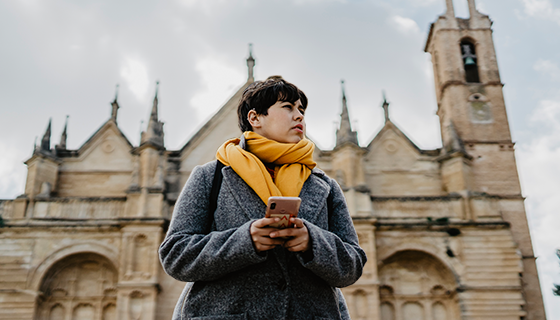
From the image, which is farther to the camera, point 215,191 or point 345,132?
point 345,132

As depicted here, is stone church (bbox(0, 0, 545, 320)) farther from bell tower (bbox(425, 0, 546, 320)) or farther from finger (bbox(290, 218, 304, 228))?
finger (bbox(290, 218, 304, 228))

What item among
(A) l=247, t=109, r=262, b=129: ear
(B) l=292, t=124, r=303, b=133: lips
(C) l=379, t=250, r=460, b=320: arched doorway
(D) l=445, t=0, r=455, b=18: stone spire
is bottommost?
(B) l=292, t=124, r=303, b=133: lips

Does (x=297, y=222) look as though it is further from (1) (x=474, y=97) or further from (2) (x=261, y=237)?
(1) (x=474, y=97)

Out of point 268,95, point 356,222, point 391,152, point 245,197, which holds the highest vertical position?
point 391,152

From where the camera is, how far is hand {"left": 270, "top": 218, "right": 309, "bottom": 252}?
6.61 ft

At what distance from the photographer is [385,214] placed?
17.0 meters

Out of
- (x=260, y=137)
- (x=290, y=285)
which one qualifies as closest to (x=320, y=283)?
(x=290, y=285)

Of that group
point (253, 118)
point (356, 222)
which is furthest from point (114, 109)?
point (253, 118)

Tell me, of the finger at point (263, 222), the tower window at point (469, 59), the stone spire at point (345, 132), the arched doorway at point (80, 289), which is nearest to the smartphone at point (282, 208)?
the finger at point (263, 222)

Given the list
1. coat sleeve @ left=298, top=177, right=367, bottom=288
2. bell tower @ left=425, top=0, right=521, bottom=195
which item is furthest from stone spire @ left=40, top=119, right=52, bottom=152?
coat sleeve @ left=298, top=177, right=367, bottom=288

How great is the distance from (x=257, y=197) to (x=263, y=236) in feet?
1.09

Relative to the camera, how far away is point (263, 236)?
6.65 feet

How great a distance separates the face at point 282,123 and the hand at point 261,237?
0.61 meters

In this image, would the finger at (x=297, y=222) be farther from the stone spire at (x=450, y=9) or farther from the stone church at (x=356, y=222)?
the stone spire at (x=450, y=9)
